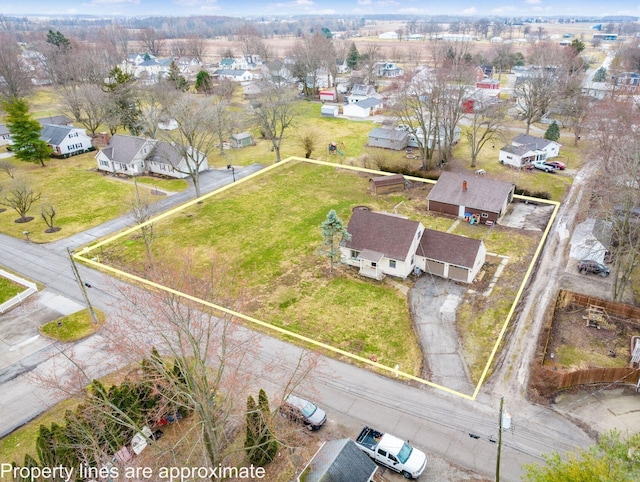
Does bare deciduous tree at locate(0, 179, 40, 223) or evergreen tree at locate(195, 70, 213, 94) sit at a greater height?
evergreen tree at locate(195, 70, 213, 94)

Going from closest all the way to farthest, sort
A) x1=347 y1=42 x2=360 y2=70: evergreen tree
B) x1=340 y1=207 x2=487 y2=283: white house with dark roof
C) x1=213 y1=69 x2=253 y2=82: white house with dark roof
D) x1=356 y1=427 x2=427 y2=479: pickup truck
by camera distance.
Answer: x1=356 y1=427 x2=427 y2=479: pickup truck → x1=340 y1=207 x2=487 y2=283: white house with dark roof → x1=213 y1=69 x2=253 y2=82: white house with dark roof → x1=347 y1=42 x2=360 y2=70: evergreen tree

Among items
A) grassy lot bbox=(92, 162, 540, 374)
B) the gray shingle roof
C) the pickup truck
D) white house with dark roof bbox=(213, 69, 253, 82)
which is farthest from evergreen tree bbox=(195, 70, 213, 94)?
the pickup truck

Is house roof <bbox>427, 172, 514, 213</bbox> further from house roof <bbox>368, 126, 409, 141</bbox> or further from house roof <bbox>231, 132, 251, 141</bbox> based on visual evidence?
house roof <bbox>231, 132, 251, 141</bbox>

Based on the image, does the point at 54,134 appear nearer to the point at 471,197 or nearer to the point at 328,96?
the point at 328,96

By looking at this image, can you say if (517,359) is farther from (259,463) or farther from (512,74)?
(512,74)

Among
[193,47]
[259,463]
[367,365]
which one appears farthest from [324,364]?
[193,47]
